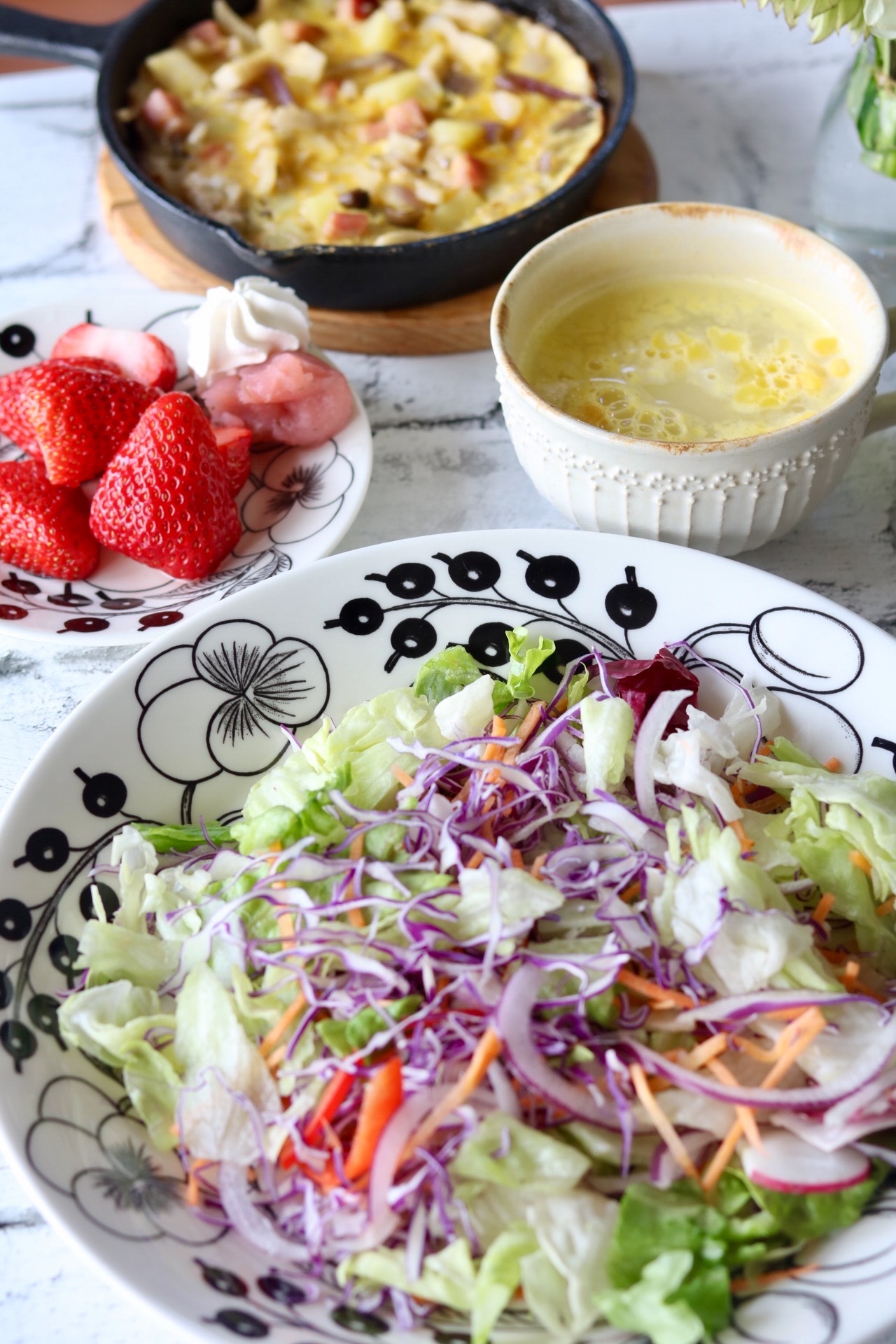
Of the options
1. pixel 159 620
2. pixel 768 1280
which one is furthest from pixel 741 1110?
pixel 159 620

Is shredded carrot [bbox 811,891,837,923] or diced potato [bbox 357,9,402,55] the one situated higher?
diced potato [bbox 357,9,402,55]

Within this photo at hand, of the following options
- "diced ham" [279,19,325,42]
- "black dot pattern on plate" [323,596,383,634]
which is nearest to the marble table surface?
A: "black dot pattern on plate" [323,596,383,634]

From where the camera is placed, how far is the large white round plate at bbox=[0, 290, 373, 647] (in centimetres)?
161

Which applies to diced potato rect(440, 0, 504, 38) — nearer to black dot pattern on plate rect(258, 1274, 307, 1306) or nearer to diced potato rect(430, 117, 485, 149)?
diced potato rect(430, 117, 485, 149)

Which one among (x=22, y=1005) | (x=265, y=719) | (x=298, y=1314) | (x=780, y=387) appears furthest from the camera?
(x=780, y=387)

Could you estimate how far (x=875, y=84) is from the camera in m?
1.78

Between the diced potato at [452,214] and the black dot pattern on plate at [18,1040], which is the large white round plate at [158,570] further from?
the black dot pattern on plate at [18,1040]

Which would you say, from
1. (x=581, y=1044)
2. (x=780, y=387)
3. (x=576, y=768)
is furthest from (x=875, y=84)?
(x=581, y=1044)

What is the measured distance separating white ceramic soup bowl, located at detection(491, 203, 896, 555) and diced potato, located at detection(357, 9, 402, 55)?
104 centimetres

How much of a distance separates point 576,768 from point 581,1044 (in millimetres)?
341

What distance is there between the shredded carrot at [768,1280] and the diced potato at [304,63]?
2203 mm

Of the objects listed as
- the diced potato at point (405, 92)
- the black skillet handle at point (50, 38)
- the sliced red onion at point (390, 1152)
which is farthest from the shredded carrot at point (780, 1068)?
the black skillet handle at point (50, 38)

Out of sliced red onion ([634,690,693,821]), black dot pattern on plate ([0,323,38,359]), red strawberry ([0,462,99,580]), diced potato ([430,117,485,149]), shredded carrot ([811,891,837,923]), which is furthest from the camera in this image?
diced potato ([430,117,485,149])

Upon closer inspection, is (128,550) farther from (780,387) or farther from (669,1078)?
(669,1078)
